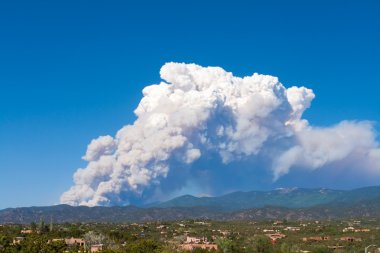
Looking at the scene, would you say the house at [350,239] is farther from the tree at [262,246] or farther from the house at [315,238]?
the tree at [262,246]

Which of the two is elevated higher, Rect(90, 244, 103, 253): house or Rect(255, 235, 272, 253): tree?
Rect(90, 244, 103, 253): house

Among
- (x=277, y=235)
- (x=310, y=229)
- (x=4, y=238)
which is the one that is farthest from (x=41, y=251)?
(x=310, y=229)

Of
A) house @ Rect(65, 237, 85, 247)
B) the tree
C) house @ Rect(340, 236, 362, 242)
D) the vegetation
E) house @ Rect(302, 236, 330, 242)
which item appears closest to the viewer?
the vegetation

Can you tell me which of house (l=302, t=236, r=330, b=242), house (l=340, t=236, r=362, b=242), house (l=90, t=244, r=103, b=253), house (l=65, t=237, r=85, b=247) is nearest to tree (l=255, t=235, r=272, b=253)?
house (l=90, t=244, r=103, b=253)

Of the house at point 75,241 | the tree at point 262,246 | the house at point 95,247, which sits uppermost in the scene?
the house at point 75,241

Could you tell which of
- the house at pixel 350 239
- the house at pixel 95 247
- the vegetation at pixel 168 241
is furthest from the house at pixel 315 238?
the house at pixel 95 247

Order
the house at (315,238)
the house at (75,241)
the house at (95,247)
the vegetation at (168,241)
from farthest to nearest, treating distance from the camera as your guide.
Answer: the house at (315,238), the house at (75,241), the house at (95,247), the vegetation at (168,241)

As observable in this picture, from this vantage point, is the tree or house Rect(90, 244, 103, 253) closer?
house Rect(90, 244, 103, 253)

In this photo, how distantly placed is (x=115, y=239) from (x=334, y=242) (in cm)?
4996

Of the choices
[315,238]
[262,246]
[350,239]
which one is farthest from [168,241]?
[350,239]

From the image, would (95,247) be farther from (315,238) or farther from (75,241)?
(315,238)

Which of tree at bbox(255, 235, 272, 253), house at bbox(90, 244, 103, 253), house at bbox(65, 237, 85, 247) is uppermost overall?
house at bbox(65, 237, 85, 247)

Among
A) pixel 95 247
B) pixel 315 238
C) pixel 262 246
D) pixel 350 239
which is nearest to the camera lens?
pixel 95 247

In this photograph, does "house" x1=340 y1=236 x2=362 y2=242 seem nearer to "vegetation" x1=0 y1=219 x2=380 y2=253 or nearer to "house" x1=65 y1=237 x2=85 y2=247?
"vegetation" x1=0 y1=219 x2=380 y2=253
